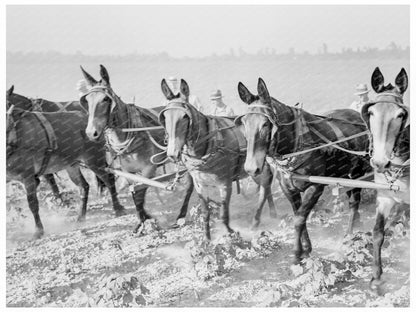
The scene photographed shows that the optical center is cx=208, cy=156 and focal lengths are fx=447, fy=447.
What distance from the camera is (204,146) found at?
495 cm

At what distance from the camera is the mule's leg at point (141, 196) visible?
577cm

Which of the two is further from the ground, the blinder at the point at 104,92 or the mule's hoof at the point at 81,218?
the blinder at the point at 104,92

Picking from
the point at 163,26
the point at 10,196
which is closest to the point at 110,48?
the point at 163,26

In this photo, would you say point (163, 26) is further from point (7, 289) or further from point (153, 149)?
point (7, 289)

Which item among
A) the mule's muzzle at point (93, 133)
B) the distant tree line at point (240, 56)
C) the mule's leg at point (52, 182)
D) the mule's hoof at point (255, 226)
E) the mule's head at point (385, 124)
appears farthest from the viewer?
the mule's leg at point (52, 182)

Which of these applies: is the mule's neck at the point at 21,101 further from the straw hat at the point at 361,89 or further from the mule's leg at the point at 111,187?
the straw hat at the point at 361,89

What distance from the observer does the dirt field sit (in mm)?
4293

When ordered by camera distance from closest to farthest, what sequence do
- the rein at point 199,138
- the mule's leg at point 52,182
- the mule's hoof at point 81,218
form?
the rein at point 199,138
the mule's hoof at point 81,218
the mule's leg at point 52,182

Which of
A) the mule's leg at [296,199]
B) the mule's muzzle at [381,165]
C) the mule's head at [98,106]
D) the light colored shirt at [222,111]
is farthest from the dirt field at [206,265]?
the mule's head at [98,106]

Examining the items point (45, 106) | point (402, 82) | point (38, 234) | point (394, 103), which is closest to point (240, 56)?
point (402, 82)

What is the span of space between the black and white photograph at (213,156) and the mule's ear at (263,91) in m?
0.02

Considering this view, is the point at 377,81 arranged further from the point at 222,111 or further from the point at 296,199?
the point at 222,111

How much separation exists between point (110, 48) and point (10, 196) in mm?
2964

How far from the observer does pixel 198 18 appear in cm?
550
